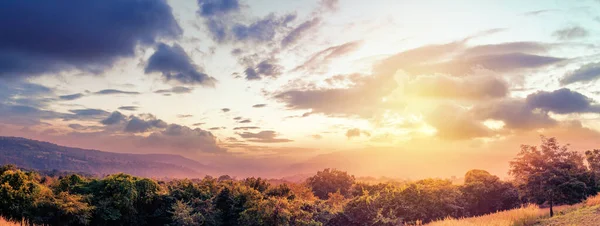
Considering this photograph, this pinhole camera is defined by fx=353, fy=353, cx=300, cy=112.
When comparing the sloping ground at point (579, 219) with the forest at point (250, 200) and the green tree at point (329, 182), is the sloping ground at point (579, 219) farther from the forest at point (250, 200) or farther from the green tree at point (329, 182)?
the green tree at point (329, 182)

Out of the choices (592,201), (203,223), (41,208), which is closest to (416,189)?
(592,201)

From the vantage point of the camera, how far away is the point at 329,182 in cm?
4434

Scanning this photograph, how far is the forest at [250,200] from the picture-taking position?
71.9 ft

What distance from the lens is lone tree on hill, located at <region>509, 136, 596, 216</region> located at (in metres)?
22.6

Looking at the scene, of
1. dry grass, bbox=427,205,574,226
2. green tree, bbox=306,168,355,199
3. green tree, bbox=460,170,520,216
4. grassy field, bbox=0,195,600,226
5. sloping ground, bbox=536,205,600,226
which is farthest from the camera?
green tree, bbox=306,168,355,199

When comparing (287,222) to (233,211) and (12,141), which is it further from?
(12,141)

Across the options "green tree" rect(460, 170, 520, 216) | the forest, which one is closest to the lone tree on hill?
the forest

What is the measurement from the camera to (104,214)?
24.0 meters

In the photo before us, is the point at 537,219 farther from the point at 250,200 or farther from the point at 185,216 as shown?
the point at 185,216

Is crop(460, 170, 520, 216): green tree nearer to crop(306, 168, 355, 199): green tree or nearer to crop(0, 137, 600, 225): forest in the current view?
crop(0, 137, 600, 225): forest

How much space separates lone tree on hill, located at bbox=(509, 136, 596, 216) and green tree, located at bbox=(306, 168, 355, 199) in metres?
21.6

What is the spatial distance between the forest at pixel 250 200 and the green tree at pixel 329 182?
12505 mm

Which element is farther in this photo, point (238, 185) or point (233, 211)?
point (238, 185)

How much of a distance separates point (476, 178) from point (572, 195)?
36.9 feet
